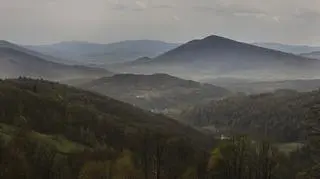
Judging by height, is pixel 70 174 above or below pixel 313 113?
below

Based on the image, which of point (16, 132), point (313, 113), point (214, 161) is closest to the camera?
point (313, 113)

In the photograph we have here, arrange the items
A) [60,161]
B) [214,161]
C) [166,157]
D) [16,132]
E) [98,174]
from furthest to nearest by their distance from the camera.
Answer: [16,132]
[166,157]
[60,161]
[98,174]
[214,161]

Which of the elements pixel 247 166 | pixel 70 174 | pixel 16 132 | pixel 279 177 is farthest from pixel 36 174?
pixel 16 132

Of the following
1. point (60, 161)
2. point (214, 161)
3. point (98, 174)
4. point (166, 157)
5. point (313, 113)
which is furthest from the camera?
point (166, 157)

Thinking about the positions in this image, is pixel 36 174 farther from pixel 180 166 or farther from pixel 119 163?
pixel 180 166

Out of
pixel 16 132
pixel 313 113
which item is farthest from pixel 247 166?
pixel 16 132

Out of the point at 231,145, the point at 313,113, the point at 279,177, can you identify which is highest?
the point at 313,113

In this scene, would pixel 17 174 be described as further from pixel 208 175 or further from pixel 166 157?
pixel 166 157

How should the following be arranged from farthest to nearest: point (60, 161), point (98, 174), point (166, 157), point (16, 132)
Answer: point (16, 132) < point (166, 157) < point (60, 161) < point (98, 174)

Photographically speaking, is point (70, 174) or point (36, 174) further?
point (70, 174)
